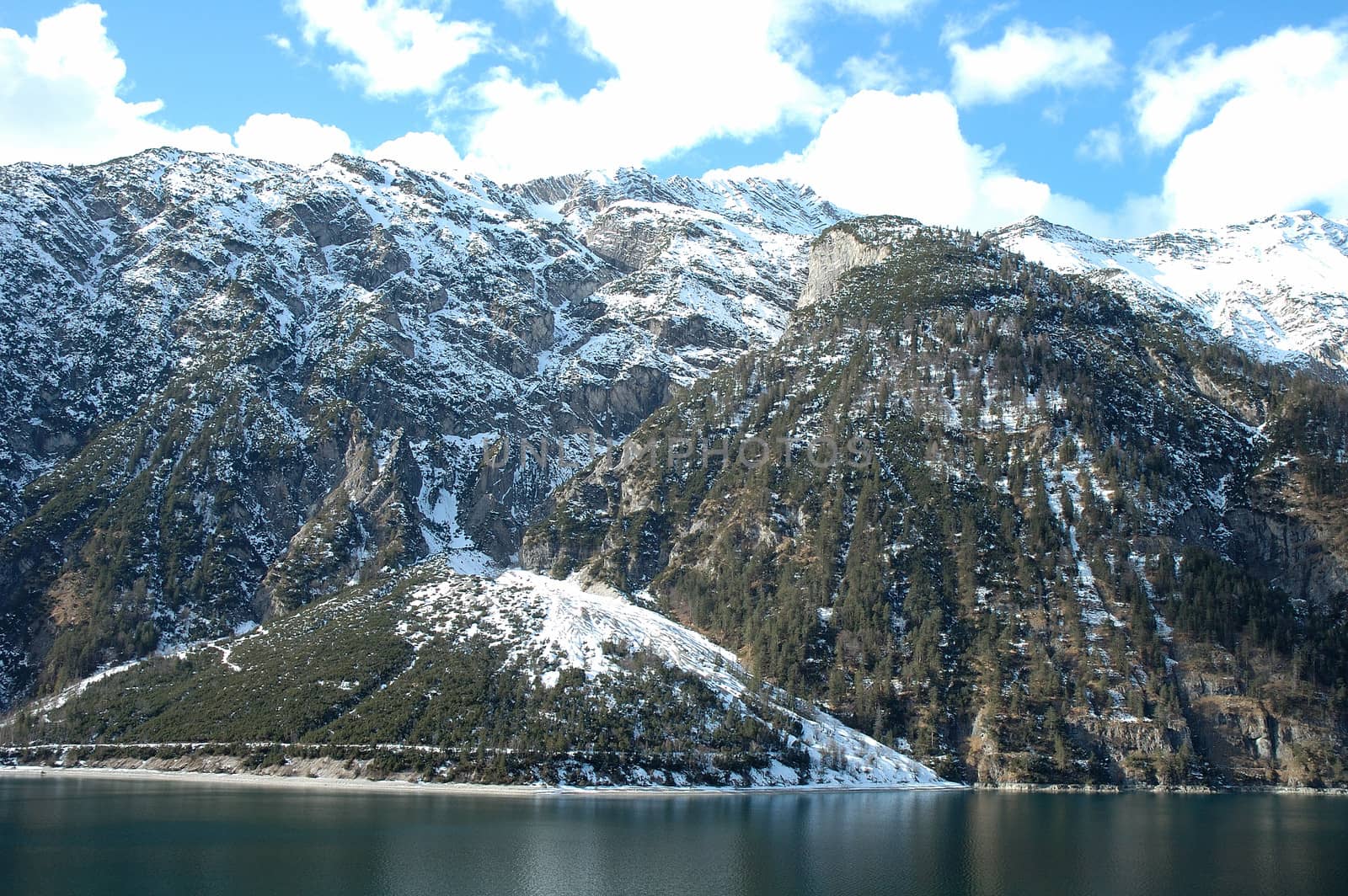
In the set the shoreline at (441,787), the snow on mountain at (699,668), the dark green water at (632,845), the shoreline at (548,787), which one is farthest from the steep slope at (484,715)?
the dark green water at (632,845)

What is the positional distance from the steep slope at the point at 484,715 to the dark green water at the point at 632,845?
18074 mm

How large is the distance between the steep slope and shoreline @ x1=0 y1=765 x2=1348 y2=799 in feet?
5.41

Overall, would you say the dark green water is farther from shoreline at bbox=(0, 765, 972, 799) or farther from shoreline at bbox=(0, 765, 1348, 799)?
shoreline at bbox=(0, 765, 1348, 799)

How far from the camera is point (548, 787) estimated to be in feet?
495

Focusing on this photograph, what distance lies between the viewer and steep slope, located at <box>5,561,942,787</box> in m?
158

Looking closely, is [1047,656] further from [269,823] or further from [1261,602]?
[269,823]

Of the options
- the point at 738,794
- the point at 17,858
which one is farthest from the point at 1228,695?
the point at 17,858

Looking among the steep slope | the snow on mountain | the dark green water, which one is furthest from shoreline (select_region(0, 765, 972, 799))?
the dark green water

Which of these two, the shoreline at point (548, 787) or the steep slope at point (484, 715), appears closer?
the shoreline at point (548, 787)

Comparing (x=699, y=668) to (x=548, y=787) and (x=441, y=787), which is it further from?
(x=441, y=787)

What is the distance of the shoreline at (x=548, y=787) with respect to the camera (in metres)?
149

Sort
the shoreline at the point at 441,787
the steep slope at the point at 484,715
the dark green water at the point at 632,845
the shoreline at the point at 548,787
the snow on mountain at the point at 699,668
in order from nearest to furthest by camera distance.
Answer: the dark green water at the point at 632,845, the shoreline at the point at 441,787, the shoreline at the point at 548,787, the steep slope at the point at 484,715, the snow on mountain at the point at 699,668

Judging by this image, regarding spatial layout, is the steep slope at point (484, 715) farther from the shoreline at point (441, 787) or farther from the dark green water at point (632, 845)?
the dark green water at point (632, 845)

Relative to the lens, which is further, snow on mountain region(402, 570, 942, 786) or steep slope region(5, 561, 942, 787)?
snow on mountain region(402, 570, 942, 786)
